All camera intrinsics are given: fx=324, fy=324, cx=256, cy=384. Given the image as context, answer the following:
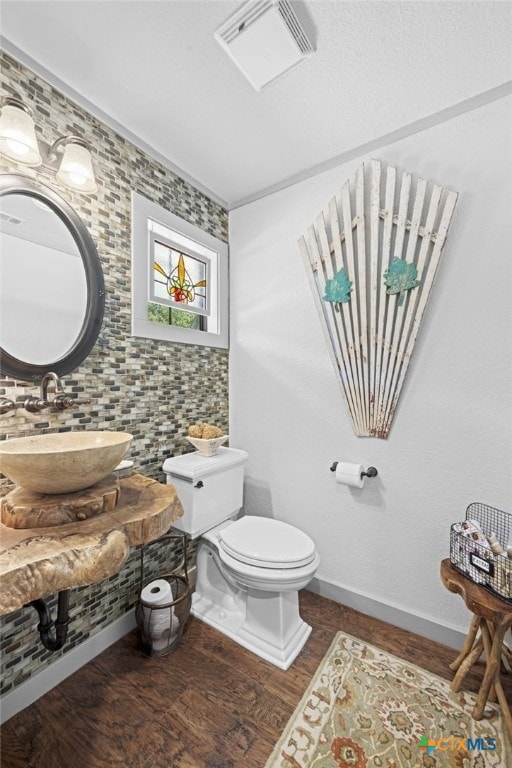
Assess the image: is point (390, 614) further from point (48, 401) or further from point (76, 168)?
point (76, 168)

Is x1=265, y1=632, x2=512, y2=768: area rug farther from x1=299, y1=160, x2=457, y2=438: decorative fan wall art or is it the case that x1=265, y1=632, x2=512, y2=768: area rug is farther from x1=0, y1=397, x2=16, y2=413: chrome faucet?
x1=0, y1=397, x2=16, y2=413: chrome faucet

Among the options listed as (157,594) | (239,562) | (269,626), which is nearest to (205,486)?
(239,562)

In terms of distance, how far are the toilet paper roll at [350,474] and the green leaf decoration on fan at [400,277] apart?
915 mm

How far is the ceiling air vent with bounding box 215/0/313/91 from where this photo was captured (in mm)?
1150

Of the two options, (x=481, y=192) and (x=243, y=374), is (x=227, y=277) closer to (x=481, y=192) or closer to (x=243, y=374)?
(x=243, y=374)

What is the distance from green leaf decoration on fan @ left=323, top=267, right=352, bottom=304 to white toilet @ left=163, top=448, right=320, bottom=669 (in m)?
1.09

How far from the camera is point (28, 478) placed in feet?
3.08

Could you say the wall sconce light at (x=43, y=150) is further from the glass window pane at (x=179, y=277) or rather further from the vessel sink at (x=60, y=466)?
the vessel sink at (x=60, y=466)

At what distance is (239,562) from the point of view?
1.51 metres

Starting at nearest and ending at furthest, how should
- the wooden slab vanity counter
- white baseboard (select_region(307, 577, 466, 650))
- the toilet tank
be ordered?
the wooden slab vanity counter, white baseboard (select_region(307, 577, 466, 650)), the toilet tank

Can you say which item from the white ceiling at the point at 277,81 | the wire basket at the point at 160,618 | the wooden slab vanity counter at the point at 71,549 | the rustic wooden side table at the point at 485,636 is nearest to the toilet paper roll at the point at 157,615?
the wire basket at the point at 160,618

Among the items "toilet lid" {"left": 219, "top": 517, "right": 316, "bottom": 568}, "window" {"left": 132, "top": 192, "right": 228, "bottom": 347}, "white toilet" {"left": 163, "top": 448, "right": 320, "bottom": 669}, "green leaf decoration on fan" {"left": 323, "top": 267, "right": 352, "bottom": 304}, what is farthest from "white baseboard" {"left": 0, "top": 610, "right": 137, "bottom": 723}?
"green leaf decoration on fan" {"left": 323, "top": 267, "right": 352, "bottom": 304}

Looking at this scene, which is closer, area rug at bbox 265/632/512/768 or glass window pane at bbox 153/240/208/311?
area rug at bbox 265/632/512/768

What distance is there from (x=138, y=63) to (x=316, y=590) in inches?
112
